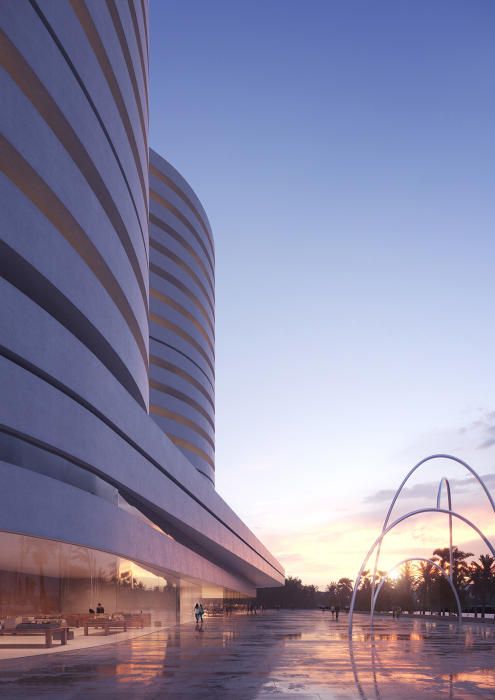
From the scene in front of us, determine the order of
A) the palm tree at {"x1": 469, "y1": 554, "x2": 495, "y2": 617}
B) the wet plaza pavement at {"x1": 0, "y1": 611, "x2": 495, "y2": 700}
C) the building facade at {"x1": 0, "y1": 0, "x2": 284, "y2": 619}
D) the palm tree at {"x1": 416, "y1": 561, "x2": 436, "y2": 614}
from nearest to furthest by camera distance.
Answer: the wet plaza pavement at {"x1": 0, "y1": 611, "x2": 495, "y2": 700} < the building facade at {"x1": 0, "y1": 0, "x2": 284, "y2": 619} < the palm tree at {"x1": 469, "y1": 554, "x2": 495, "y2": 617} < the palm tree at {"x1": 416, "y1": 561, "x2": 436, "y2": 614}

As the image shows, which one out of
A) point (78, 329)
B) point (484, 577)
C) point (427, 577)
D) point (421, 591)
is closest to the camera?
point (78, 329)

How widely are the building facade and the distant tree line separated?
40425 mm

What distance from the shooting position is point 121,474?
3347cm

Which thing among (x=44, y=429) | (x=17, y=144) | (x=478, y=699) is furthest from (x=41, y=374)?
(x=478, y=699)

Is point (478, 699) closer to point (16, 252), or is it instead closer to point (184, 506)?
point (16, 252)

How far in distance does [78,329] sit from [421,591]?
331ft

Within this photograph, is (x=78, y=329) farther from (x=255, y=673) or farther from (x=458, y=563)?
(x=458, y=563)

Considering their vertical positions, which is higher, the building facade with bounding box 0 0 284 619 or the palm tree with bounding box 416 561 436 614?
the building facade with bounding box 0 0 284 619

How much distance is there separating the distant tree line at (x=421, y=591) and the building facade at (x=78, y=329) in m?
40.4

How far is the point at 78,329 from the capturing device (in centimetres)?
3256

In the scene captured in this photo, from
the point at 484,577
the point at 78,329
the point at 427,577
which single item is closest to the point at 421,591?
the point at 427,577

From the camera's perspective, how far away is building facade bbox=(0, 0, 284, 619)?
2492 cm

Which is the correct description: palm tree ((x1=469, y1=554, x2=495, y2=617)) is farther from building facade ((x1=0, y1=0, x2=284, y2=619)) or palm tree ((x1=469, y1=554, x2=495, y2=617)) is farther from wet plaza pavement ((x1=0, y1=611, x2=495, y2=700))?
wet plaza pavement ((x1=0, y1=611, x2=495, y2=700))

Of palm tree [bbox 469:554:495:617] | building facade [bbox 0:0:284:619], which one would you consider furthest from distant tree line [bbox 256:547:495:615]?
building facade [bbox 0:0:284:619]
